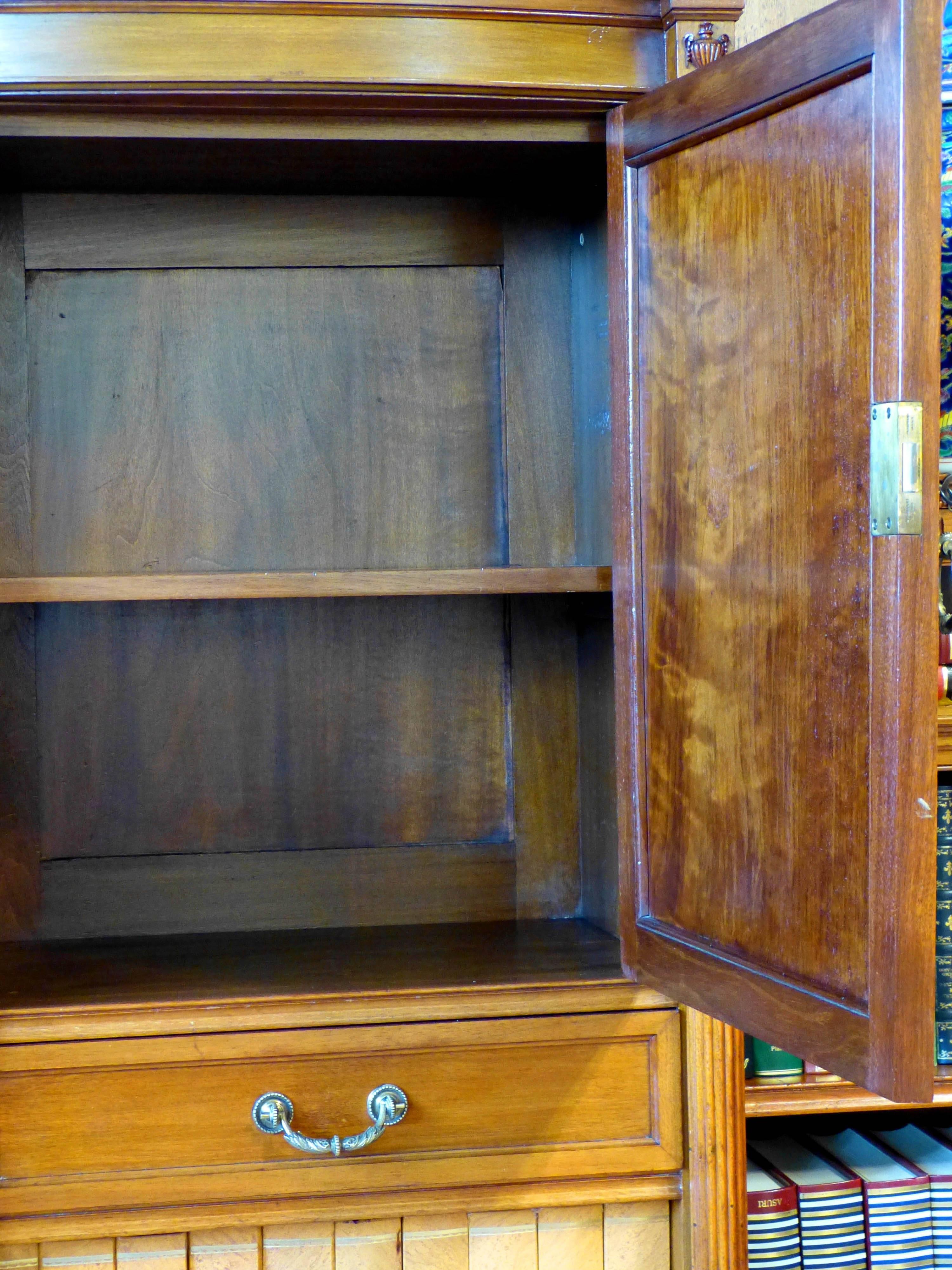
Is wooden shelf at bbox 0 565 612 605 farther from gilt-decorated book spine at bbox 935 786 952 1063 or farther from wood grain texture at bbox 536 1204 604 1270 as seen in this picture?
wood grain texture at bbox 536 1204 604 1270

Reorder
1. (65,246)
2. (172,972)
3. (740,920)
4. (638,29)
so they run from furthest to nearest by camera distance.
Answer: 1. (65,246)
2. (172,972)
3. (638,29)
4. (740,920)

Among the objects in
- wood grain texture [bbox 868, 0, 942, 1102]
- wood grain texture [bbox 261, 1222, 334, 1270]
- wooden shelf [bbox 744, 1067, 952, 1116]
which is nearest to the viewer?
wood grain texture [bbox 868, 0, 942, 1102]

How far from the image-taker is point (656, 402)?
3.64ft

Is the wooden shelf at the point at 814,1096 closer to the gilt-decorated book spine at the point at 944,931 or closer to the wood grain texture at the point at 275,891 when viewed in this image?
the gilt-decorated book spine at the point at 944,931

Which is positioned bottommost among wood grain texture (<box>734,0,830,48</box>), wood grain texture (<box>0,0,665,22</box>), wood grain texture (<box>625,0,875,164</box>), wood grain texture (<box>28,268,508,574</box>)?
wood grain texture (<box>28,268,508,574</box>)

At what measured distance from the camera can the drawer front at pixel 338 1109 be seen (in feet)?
3.79

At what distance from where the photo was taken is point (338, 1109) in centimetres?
118

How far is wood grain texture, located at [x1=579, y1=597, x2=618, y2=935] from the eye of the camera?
4.60 feet

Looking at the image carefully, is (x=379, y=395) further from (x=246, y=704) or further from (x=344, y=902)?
(x=344, y=902)

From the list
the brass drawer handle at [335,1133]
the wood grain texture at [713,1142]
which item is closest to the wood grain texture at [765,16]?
the wood grain texture at [713,1142]

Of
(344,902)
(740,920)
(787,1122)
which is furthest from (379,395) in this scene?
(787,1122)

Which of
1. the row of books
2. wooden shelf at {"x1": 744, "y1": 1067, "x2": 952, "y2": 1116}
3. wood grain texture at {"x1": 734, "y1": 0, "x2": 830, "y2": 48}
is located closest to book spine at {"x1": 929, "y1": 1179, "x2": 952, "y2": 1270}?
→ the row of books

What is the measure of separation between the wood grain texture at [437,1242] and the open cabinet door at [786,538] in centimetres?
33

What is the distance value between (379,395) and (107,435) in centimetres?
36
